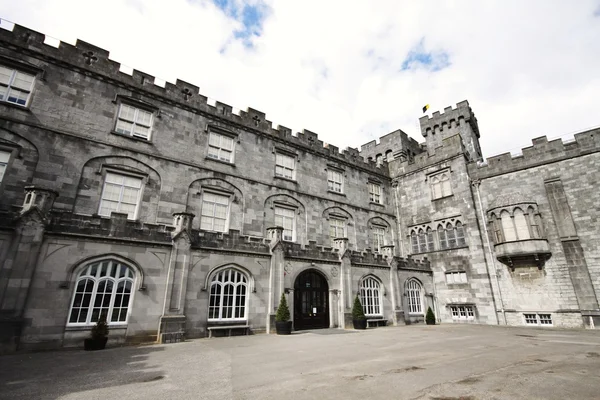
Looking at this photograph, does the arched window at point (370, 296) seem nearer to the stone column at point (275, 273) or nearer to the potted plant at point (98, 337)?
the stone column at point (275, 273)

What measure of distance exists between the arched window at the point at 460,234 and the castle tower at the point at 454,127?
1080 centimetres

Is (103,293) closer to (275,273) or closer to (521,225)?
(275,273)

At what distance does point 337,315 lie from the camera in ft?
57.8

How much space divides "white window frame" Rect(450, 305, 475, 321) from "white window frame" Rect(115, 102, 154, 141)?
2339 centimetres

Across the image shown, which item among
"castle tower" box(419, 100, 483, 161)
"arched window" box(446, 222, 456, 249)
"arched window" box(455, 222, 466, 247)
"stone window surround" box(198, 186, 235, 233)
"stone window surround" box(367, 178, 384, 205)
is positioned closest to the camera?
"stone window surround" box(198, 186, 235, 233)

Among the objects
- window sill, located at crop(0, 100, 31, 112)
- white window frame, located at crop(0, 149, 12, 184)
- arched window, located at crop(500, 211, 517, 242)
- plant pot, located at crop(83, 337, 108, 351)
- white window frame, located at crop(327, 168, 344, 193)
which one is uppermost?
white window frame, located at crop(327, 168, 344, 193)

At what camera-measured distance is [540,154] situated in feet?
66.5

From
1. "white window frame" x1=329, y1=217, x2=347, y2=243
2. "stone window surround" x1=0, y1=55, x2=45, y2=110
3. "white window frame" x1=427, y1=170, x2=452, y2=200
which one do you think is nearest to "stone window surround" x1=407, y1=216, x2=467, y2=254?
"white window frame" x1=427, y1=170, x2=452, y2=200

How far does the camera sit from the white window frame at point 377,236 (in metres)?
24.3

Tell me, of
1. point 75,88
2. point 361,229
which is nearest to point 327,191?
point 361,229

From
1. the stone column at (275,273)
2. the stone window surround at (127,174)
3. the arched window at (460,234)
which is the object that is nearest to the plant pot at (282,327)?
the stone column at (275,273)

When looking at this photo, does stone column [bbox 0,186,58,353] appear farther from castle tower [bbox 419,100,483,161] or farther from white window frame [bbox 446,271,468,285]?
castle tower [bbox 419,100,483,161]

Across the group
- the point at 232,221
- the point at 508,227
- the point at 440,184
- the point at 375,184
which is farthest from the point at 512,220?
the point at 232,221

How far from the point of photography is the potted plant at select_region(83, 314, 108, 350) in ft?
33.7
